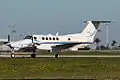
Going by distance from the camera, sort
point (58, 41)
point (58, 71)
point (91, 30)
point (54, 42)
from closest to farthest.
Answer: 1. point (58, 71)
2. point (54, 42)
3. point (58, 41)
4. point (91, 30)

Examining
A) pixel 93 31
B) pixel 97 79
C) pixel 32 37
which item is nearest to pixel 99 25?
pixel 93 31

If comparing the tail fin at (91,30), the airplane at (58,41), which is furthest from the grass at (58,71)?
the tail fin at (91,30)

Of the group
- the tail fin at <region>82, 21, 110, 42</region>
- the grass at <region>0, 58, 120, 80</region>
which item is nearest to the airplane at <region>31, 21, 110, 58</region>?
the tail fin at <region>82, 21, 110, 42</region>

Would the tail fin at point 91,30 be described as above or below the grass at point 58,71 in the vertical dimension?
above

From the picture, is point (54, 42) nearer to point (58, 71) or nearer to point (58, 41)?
point (58, 41)

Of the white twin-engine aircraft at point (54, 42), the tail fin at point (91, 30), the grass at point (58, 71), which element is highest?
the tail fin at point (91, 30)

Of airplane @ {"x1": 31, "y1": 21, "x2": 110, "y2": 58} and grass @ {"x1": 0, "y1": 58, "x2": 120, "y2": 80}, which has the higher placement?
airplane @ {"x1": 31, "y1": 21, "x2": 110, "y2": 58}

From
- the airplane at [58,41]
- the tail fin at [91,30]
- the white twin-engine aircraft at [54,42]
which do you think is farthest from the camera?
the tail fin at [91,30]

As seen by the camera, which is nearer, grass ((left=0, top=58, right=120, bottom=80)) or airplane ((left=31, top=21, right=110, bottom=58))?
grass ((left=0, top=58, right=120, bottom=80))

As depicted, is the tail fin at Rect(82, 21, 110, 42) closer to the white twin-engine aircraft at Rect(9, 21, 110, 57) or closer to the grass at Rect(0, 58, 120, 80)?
the white twin-engine aircraft at Rect(9, 21, 110, 57)

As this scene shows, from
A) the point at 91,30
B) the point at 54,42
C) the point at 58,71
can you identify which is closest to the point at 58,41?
the point at 54,42

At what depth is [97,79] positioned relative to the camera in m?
25.0

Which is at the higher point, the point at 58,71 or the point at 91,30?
the point at 91,30

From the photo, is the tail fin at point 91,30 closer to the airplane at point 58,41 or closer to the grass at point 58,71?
the airplane at point 58,41
